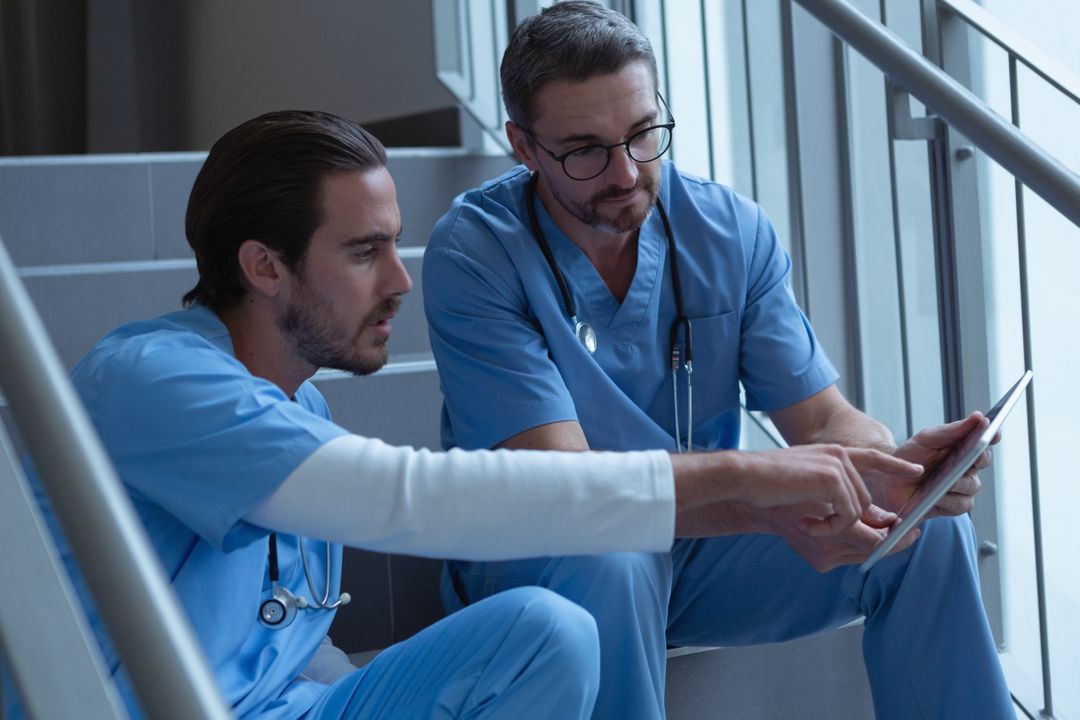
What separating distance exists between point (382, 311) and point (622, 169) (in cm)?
39

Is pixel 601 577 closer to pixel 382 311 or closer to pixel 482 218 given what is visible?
pixel 382 311

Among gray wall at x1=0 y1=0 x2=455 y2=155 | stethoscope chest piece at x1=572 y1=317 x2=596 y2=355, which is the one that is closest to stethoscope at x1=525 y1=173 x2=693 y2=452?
stethoscope chest piece at x1=572 y1=317 x2=596 y2=355

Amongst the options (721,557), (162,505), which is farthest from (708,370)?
(162,505)

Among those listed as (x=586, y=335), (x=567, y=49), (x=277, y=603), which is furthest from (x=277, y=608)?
(x=567, y=49)

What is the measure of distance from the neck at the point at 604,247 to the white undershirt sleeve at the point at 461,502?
63 cm

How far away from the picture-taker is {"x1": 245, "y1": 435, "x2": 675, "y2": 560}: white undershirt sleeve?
0.93 meters

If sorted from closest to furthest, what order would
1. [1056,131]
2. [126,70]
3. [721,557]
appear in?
[721,557] < [1056,131] < [126,70]

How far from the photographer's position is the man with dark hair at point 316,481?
938 millimetres

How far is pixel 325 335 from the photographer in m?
1.22

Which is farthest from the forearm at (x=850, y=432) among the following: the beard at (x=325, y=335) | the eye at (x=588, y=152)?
the beard at (x=325, y=335)

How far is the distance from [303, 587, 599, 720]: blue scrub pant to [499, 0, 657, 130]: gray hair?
26.7 inches

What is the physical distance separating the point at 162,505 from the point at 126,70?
4.24 m

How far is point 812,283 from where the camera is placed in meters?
2.31

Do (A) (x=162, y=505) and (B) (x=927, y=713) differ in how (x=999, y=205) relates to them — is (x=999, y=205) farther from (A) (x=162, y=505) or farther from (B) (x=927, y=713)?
(A) (x=162, y=505)
